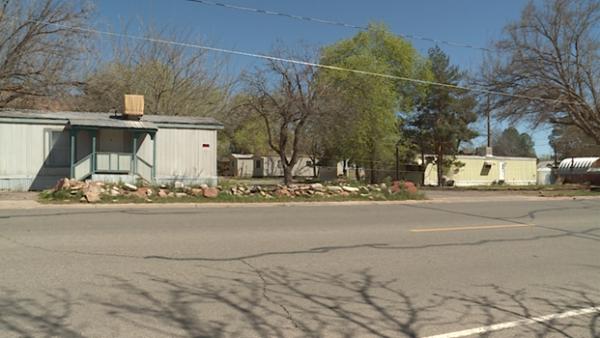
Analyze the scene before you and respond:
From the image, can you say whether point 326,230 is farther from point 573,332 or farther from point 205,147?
point 205,147

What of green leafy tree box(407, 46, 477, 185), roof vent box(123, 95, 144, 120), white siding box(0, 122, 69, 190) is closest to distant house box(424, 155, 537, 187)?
green leafy tree box(407, 46, 477, 185)

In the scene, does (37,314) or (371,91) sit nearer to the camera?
(37,314)

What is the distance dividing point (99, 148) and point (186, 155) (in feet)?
13.0

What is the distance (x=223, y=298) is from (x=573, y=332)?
3627mm

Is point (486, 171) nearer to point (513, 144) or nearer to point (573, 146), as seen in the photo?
point (573, 146)

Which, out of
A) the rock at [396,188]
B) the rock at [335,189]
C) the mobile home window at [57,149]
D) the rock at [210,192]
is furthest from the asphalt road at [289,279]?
the mobile home window at [57,149]

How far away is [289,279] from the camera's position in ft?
20.7

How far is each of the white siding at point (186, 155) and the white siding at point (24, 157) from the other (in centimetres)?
445

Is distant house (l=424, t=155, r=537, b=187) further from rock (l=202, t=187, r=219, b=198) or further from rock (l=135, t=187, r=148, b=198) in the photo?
rock (l=135, t=187, r=148, b=198)

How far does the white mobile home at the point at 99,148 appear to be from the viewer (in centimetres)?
2025

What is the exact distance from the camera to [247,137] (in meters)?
50.9

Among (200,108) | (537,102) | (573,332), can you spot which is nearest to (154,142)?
(200,108)

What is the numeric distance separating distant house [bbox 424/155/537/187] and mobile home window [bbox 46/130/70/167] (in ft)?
95.2

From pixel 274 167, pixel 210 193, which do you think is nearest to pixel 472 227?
pixel 210 193
